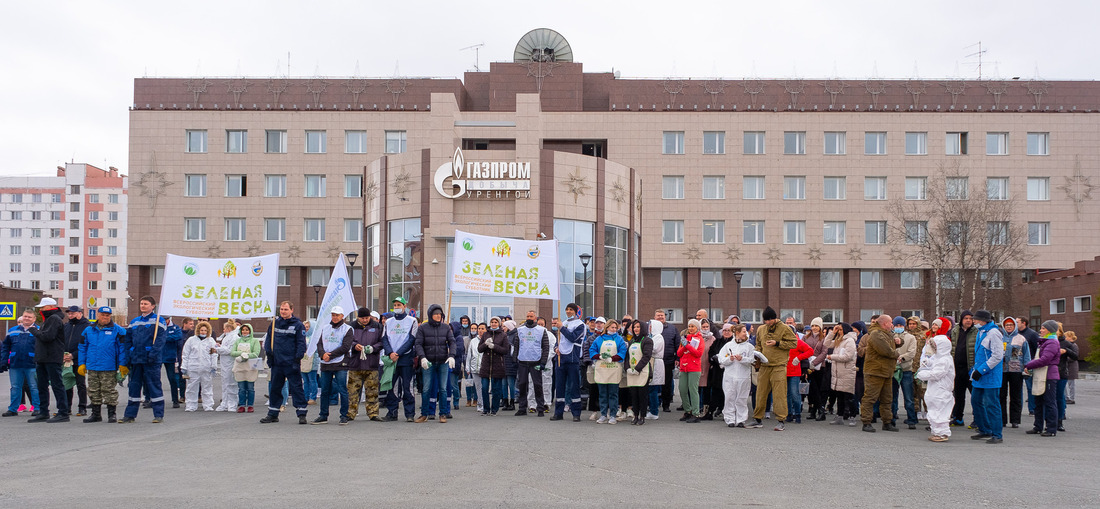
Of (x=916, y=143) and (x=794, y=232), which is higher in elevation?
(x=916, y=143)

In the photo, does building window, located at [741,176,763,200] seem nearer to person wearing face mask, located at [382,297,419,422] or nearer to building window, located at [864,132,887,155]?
building window, located at [864,132,887,155]

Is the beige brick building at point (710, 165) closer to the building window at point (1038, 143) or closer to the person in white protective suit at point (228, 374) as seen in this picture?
the building window at point (1038, 143)

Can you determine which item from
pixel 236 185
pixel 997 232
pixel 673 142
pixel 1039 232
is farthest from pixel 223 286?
pixel 1039 232

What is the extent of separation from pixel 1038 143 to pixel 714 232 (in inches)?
834

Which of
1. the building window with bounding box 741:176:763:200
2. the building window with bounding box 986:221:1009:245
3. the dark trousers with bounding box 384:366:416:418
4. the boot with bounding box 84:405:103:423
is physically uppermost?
the building window with bounding box 741:176:763:200

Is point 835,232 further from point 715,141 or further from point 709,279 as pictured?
point 715,141

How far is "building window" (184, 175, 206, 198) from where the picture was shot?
54875 millimetres

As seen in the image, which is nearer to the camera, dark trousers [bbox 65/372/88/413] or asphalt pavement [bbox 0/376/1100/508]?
asphalt pavement [bbox 0/376/1100/508]

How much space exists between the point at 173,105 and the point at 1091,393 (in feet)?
169

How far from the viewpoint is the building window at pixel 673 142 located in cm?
5388

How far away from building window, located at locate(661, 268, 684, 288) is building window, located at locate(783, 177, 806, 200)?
8.28 m

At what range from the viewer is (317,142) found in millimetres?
54906

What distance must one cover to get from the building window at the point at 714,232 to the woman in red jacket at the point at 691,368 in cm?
3882

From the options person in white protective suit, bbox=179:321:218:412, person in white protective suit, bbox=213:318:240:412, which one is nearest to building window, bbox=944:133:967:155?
person in white protective suit, bbox=213:318:240:412
